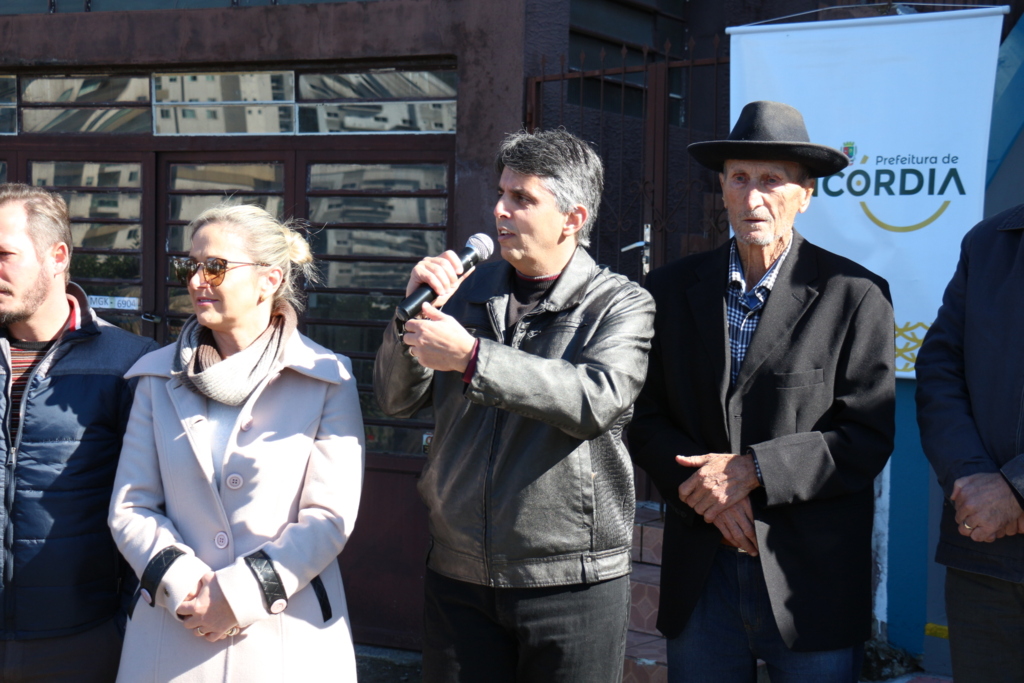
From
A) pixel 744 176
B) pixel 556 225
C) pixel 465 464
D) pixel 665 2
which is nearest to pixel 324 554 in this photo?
pixel 465 464

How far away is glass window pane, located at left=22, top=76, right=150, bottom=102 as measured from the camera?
568 centimetres

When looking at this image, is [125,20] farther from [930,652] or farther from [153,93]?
[930,652]

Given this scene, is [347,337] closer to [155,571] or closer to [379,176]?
[379,176]

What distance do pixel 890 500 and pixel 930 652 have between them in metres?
0.68

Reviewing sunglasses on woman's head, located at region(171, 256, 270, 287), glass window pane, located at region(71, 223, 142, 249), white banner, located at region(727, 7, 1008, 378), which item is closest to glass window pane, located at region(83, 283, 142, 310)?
glass window pane, located at region(71, 223, 142, 249)

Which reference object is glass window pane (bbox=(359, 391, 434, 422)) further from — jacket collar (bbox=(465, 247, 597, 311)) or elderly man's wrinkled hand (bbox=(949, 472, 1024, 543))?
elderly man's wrinkled hand (bbox=(949, 472, 1024, 543))

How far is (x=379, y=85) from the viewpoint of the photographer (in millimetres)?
5281

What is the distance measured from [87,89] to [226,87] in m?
0.91

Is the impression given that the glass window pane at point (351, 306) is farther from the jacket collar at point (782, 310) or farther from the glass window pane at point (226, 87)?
the jacket collar at point (782, 310)

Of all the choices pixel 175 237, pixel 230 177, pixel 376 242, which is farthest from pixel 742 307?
pixel 175 237

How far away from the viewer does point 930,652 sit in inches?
175

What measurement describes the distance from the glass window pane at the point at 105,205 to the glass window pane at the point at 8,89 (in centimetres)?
67

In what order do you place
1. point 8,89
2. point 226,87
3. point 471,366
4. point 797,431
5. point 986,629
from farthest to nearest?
point 8,89, point 226,87, point 797,431, point 986,629, point 471,366

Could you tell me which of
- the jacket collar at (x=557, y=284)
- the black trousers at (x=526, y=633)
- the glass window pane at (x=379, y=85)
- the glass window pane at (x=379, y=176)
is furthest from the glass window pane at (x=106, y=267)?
the black trousers at (x=526, y=633)
